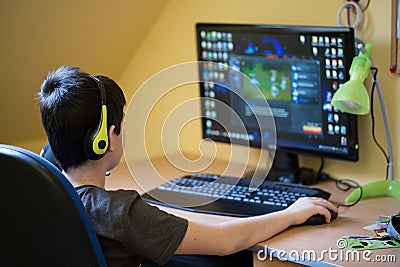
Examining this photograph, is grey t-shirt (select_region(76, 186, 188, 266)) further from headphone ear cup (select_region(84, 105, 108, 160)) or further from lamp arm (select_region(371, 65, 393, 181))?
lamp arm (select_region(371, 65, 393, 181))

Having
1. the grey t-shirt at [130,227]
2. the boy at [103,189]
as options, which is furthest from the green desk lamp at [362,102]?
the grey t-shirt at [130,227]

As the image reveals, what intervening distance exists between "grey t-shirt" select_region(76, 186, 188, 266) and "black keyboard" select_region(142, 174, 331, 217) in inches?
16.4

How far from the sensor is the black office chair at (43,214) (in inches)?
53.1

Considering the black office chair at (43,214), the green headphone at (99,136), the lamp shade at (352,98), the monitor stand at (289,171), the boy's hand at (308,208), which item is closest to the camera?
the black office chair at (43,214)

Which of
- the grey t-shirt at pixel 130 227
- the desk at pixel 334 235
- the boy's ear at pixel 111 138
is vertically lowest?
the desk at pixel 334 235

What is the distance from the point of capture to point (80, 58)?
8.17ft

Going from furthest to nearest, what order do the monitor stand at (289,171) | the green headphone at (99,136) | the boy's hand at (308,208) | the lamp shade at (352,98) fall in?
the monitor stand at (289,171), the lamp shade at (352,98), the boy's hand at (308,208), the green headphone at (99,136)

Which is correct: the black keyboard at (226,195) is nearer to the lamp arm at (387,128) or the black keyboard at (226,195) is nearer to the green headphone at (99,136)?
the lamp arm at (387,128)

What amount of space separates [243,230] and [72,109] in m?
0.51

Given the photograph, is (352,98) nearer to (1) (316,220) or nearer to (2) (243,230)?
(1) (316,220)

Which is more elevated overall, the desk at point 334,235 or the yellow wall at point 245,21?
the yellow wall at point 245,21

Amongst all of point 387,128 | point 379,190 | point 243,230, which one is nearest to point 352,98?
point 387,128

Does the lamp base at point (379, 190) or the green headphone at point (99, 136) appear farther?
the lamp base at point (379, 190)

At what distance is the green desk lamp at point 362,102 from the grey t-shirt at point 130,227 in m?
0.68
